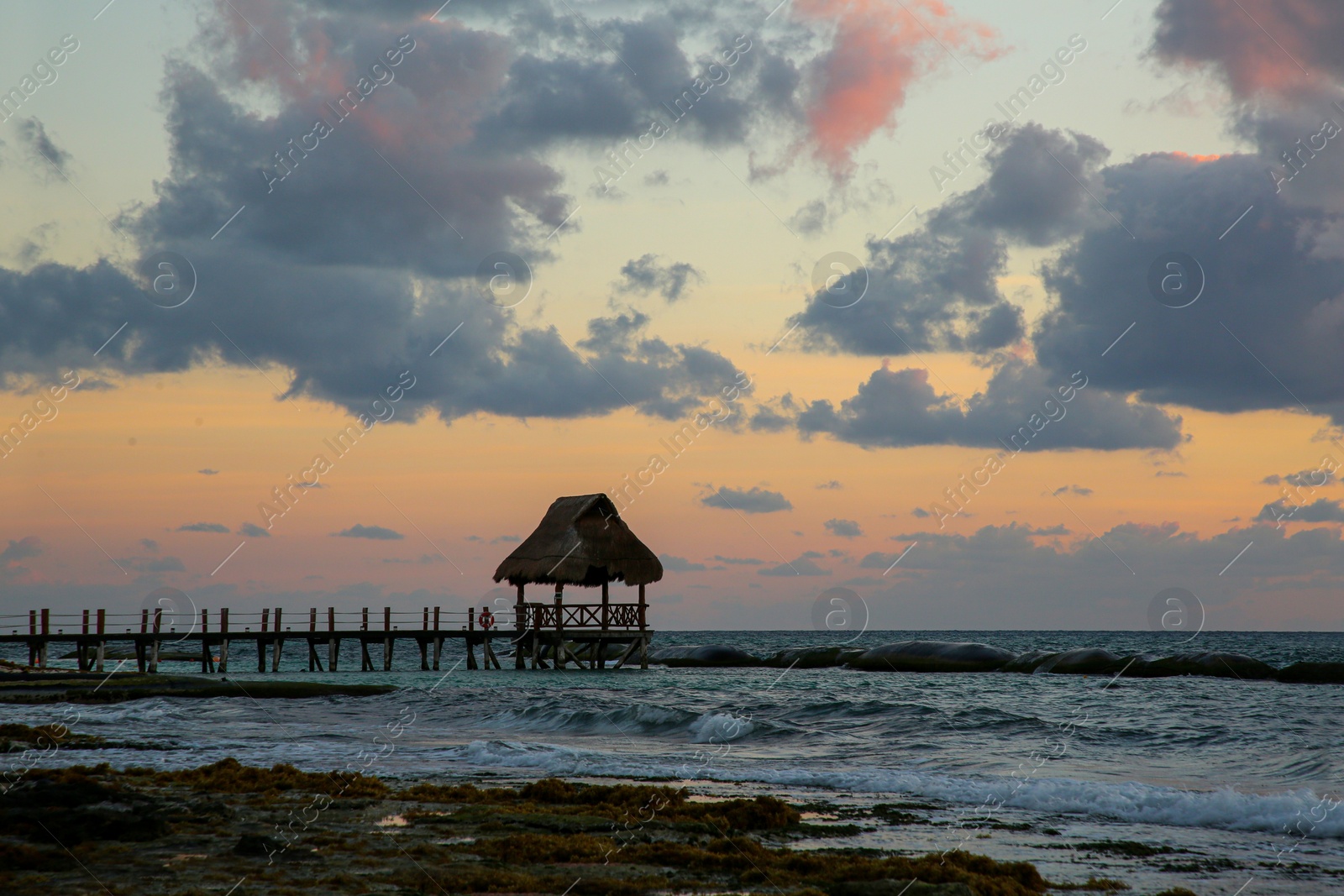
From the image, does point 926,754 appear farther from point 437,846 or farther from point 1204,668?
point 1204,668

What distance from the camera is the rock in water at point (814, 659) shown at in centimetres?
4981

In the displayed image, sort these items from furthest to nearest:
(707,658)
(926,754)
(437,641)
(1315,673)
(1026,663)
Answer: (707,658) → (437,641) → (1026,663) → (1315,673) → (926,754)

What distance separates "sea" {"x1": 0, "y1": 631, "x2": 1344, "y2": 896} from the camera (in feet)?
35.4

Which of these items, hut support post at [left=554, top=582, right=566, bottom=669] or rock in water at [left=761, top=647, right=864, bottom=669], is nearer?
hut support post at [left=554, top=582, right=566, bottom=669]

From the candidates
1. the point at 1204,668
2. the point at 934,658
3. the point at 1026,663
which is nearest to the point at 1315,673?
the point at 1204,668

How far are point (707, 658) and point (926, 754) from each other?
1380 inches

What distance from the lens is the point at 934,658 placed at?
46562 mm

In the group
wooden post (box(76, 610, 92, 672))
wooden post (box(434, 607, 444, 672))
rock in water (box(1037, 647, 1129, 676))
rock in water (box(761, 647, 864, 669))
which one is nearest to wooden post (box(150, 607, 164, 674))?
wooden post (box(76, 610, 92, 672))

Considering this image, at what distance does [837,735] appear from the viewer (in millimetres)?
20453

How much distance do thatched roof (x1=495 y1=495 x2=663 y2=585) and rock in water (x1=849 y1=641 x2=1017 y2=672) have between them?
12.3 m

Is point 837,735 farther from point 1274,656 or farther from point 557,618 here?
point 1274,656

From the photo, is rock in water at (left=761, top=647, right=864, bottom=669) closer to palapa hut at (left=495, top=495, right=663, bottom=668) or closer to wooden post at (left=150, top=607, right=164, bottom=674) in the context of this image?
palapa hut at (left=495, top=495, right=663, bottom=668)

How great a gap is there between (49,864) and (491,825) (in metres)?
3.95

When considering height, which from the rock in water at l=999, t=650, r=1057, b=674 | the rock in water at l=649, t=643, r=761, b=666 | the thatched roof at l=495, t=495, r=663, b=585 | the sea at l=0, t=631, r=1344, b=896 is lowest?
the rock in water at l=649, t=643, r=761, b=666
